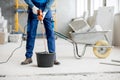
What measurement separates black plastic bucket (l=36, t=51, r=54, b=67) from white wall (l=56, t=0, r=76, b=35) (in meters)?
7.16

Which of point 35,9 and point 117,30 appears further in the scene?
point 117,30

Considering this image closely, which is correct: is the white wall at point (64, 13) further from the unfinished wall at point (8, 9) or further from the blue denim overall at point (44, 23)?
the blue denim overall at point (44, 23)

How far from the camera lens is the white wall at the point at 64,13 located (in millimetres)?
10539

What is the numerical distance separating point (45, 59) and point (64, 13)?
7383 mm

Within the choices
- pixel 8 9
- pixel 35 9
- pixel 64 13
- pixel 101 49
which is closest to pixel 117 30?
pixel 101 49

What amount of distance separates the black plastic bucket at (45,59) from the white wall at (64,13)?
23.5 feet

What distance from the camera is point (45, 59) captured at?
3.36 m

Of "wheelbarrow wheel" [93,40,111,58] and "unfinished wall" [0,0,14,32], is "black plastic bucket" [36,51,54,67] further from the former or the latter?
"unfinished wall" [0,0,14,32]

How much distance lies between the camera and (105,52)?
14.1 feet

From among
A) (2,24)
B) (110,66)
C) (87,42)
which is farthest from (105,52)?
(2,24)

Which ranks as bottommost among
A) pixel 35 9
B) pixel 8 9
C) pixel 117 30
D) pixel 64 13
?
pixel 117 30

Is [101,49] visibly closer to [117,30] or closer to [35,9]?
[35,9]

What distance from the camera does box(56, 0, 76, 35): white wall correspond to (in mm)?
10539

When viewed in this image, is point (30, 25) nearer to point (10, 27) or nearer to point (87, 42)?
point (87, 42)
